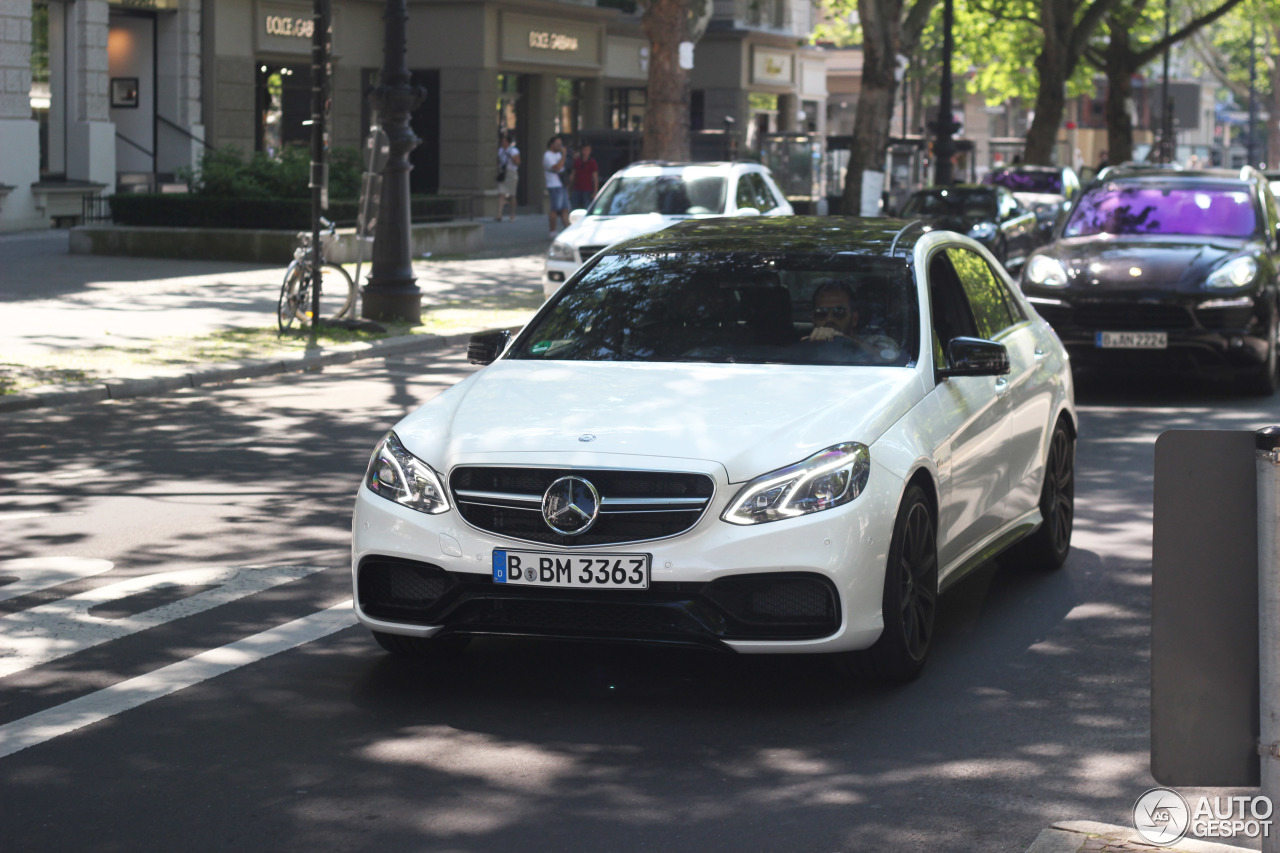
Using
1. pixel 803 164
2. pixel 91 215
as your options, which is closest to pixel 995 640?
pixel 91 215

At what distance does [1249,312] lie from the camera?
13664 millimetres

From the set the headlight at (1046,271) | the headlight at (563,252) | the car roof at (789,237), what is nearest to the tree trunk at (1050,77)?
the headlight at (563,252)

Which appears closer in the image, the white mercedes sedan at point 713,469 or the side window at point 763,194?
the white mercedes sedan at point 713,469

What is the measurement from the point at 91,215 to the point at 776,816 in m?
29.3

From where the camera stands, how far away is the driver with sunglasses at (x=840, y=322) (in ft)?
22.0

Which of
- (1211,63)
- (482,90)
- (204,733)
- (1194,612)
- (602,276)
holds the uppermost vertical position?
(1211,63)

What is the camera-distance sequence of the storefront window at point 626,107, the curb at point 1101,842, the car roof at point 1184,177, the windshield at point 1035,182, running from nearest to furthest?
the curb at point 1101,842, the car roof at point 1184,177, the windshield at point 1035,182, the storefront window at point 626,107

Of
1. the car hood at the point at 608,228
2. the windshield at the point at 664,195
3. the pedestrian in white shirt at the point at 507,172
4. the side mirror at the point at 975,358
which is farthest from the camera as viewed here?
the pedestrian in white shirt at the point at 507,172

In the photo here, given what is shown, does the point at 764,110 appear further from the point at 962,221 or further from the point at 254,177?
the point at 254,177

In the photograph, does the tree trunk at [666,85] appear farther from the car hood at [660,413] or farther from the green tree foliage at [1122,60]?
the car hood at [660,413]

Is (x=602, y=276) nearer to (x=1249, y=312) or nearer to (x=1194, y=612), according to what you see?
(x=1194, y=612)

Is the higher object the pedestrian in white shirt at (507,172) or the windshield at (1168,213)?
the pedestrian in white shirt at (507,172)

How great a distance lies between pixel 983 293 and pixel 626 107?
4438 cm

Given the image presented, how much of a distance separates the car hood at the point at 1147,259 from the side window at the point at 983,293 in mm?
6008
